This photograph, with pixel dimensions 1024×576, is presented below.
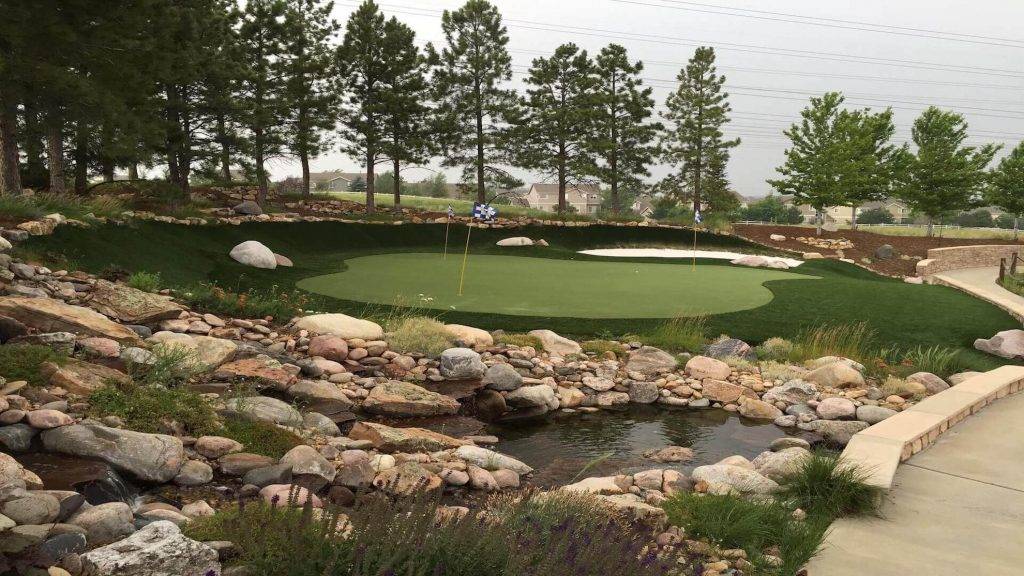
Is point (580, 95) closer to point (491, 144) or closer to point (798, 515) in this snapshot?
point (491, 144)

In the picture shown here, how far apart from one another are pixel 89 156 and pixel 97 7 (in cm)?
865

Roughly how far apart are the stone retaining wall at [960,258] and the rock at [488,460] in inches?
877

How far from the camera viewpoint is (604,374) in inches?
352

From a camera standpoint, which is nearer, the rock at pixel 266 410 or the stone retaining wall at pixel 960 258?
the rock at pixel 266 410

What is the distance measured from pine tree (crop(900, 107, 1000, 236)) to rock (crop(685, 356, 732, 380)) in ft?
103

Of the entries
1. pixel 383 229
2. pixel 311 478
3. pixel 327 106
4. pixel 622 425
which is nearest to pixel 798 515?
pixel 311 478

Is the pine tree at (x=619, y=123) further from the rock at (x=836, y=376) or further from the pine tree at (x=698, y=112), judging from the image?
the rock at (x=836, y=376)

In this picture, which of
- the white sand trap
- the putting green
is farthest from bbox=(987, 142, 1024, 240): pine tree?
the putting green

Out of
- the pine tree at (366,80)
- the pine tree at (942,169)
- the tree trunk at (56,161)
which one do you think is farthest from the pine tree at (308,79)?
the pine tree at (942,169)

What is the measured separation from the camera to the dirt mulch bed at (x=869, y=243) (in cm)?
2688

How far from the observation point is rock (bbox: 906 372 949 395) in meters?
8.68

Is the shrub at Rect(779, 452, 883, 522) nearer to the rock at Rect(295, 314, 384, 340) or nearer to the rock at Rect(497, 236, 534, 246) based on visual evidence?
the rock at Rect(295, 314, 384, 340)

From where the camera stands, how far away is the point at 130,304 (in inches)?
320

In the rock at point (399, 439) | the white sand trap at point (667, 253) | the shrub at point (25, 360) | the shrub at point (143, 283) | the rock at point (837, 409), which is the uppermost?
the shrub at point (143, 283)
